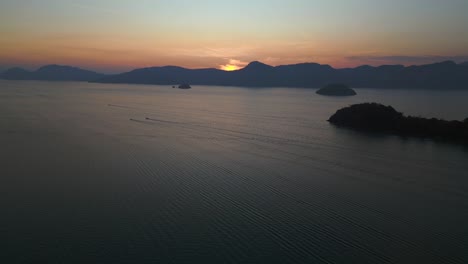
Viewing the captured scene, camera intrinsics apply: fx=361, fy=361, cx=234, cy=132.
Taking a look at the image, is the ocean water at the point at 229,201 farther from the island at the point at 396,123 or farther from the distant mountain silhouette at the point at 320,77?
the distant mountain silhouette at the point at 320,77

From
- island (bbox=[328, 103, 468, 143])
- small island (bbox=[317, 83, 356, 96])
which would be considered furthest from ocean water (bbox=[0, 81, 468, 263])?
small island (bbox=[317, 83, 356, 96])

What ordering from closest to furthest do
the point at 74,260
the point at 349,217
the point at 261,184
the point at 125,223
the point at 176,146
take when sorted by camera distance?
the point at 74,260
the point at 125,223
the point at 349,217
the point at 261,184
the point at 176,146

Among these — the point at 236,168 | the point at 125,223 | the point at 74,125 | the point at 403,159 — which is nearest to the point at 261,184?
the point at 236,168

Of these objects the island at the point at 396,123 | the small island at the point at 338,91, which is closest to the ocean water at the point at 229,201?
the island at the point at 396,123

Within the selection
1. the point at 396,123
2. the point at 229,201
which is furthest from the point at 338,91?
the point at 229,201

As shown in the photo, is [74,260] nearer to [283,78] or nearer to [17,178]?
[17,178]

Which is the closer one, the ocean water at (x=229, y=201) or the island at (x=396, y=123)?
the ocean water at (x=229, y=201)

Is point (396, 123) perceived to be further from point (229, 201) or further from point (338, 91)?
point (338, 91)
